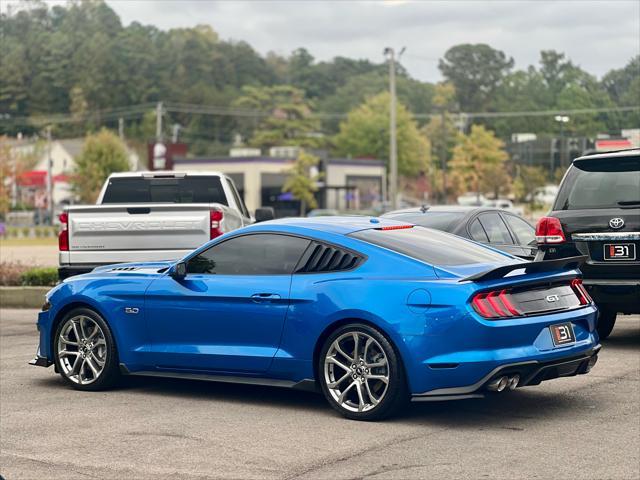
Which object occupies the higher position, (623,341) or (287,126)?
(287,126)

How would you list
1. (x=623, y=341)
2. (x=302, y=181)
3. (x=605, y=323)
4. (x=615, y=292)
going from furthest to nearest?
(x=302, y=181)
(x=605, y=323)
(x=623, y=341)
(x=615, y=292)

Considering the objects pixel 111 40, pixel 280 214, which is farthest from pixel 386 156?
pixel 111 40

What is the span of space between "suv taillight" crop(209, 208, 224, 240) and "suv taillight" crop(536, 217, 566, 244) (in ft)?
13.8

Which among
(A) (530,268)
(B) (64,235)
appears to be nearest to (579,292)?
(A) (530,268)

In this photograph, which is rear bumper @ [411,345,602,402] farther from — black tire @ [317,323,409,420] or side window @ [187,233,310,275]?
side window @ [187,233,310,275]

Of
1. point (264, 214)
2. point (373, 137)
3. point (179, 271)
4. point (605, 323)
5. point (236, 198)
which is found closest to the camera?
point (179, 271)

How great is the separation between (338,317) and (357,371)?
42 cm

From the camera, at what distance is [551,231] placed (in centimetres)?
1229

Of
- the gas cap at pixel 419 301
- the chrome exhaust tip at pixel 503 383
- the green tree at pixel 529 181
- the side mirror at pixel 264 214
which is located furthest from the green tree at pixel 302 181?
the chrome exhaust tip at pixel 503 383

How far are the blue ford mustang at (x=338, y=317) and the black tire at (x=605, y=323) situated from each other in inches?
167

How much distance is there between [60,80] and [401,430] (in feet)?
551

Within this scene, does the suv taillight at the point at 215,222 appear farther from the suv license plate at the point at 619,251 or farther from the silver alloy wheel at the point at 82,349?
the suv license plate at the point at 619,251

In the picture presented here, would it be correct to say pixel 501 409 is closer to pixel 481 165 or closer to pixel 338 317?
pixel 338 317

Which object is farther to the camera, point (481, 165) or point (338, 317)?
point (481, 165)
